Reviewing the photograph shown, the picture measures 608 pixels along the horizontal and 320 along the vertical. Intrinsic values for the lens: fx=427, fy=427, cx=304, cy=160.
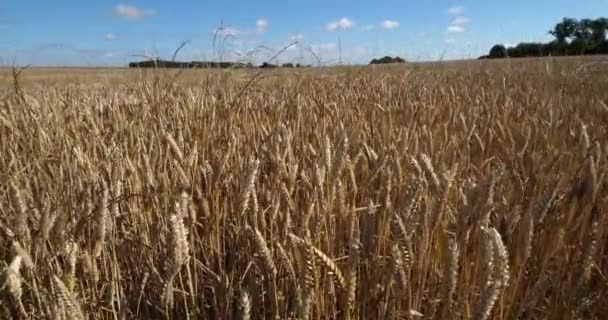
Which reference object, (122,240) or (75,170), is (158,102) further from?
(122,240)

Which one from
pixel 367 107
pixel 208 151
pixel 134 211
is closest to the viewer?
pixel 134 211

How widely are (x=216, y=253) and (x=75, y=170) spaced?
428mm

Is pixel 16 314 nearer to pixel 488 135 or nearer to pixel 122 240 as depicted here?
pixel 122 240

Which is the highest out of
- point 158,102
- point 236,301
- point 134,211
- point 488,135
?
point 158,102

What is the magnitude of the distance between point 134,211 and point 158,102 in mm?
892

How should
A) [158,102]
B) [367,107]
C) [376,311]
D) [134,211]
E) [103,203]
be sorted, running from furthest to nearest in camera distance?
[367,107] < [158,102] < [134,211] < [376,311] < [103,203]

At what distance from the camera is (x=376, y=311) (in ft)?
2.46

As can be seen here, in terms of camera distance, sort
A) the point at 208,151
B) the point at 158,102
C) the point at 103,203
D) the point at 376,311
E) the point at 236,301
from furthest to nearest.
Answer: the point at 158,102, the point at 208,151, the point at 236,301, the point at 376,311, the point at 103,203

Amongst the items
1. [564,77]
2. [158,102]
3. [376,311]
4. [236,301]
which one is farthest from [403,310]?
[564,77]

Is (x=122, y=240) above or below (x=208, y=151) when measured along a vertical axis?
below

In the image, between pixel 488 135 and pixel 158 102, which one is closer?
pixel 488 135

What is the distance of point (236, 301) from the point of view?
853 millimetres

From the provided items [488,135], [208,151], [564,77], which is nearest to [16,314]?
[208,151]

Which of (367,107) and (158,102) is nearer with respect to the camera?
(158,102)
